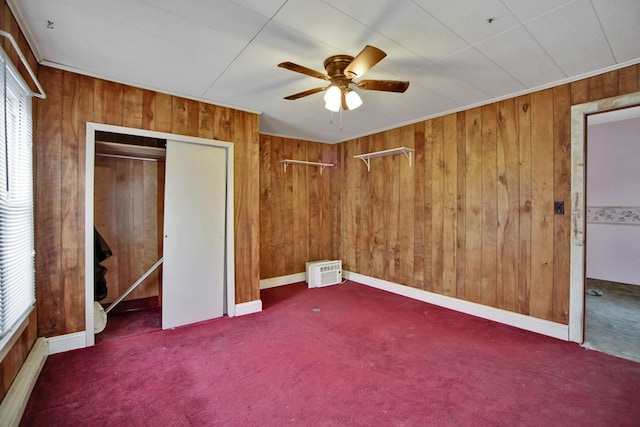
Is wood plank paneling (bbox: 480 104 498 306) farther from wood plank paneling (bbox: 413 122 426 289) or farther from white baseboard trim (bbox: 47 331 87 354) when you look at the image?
white baseboard trim (bbox: 47 331 87 354)

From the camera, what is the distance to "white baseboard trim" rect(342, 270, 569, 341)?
2.71 metres

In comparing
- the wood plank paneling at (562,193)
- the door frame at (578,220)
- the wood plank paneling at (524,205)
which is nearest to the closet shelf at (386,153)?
the wood plank paneling at (524,205)

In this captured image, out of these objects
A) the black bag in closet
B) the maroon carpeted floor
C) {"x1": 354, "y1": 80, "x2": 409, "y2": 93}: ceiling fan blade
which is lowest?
the maroon carpeted floor

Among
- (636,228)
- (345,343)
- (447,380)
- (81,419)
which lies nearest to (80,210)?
(81,419)

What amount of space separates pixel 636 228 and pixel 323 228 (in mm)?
4831

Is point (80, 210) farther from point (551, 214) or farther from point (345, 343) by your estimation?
point (551, 214)

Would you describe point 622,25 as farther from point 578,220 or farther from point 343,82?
point 343,82

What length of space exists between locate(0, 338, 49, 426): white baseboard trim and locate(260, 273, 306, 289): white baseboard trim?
2.54m

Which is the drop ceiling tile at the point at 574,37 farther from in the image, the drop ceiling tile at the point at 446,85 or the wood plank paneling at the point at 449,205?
the wood plank paneling at the point at 449,205

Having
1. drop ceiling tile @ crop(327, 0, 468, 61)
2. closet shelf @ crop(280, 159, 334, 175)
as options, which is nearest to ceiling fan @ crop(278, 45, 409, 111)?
drop ceiling tile @ crop(327, 0, 468, 61)

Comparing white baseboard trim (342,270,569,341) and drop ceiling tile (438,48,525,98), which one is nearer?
drop ceiling tile (438,48,525,98)

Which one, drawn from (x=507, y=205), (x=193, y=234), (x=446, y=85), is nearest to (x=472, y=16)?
(x=446, y=85)

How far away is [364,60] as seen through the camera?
1771mm

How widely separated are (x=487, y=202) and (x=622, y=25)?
1.76 meters
